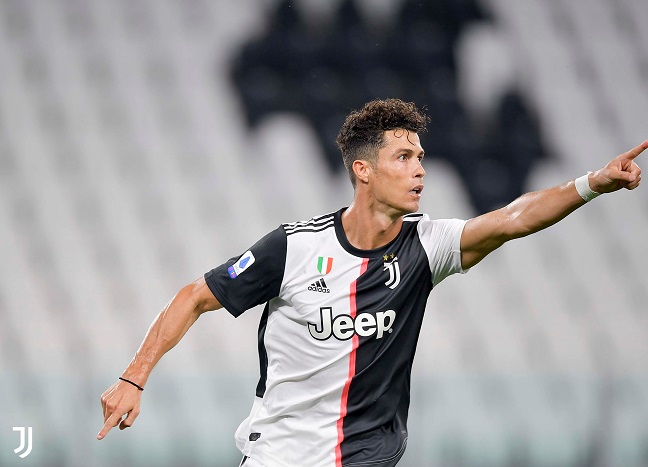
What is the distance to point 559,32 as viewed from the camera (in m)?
5.84

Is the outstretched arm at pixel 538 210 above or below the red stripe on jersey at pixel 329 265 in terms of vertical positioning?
below

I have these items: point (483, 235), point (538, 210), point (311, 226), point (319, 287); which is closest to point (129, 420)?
point (319, 287)

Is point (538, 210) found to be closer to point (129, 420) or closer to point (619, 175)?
point (619, 175)

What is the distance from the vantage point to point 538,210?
9.95 feet

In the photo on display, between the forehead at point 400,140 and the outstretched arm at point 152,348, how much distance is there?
0.83 m

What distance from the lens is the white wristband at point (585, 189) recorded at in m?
2.91

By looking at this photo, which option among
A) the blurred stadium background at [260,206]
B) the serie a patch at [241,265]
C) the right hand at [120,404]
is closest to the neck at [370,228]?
the serie a patch at [241,265]

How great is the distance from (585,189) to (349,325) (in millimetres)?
901

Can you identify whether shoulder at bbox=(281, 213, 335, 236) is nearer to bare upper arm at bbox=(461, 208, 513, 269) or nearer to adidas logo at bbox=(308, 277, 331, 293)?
adidas logo at bbox=(308, 277, 331, 293)

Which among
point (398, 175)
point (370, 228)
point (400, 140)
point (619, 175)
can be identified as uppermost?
point (400, 140)

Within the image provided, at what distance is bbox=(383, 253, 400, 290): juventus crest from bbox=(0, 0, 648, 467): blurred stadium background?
204cm

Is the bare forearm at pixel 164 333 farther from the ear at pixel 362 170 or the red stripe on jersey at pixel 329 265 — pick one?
the ear at pixel 362 170

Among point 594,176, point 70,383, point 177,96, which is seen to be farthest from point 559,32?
point 70,383

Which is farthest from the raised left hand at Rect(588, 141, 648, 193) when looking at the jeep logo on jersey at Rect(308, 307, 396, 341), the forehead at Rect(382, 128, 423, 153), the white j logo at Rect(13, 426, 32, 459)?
the white j logo at Rect(13, 426, 32, 459)
